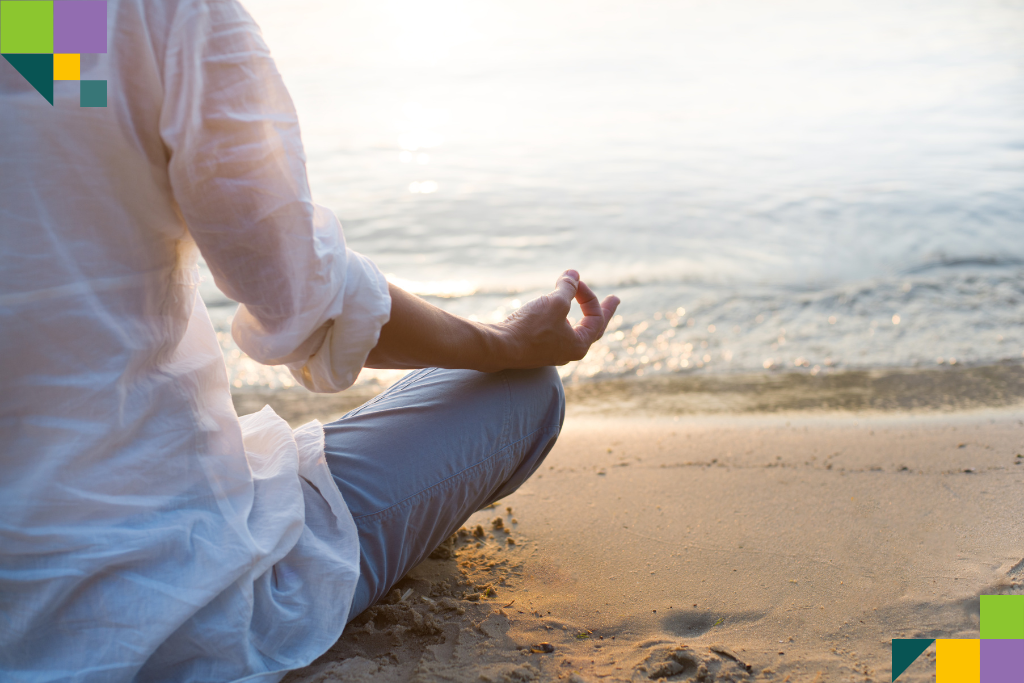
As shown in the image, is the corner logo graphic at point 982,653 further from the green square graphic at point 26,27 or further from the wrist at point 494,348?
the green square graphic at point 26,27

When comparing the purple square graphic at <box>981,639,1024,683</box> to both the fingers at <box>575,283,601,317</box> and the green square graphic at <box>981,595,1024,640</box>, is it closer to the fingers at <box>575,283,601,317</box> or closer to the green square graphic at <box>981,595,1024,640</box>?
the green square graphic at <box>981,595,1024,640</box>

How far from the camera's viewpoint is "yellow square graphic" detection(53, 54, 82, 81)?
32.9 inches

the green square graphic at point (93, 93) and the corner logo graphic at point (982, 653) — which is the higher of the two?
the green square graphic at point (93, 93)

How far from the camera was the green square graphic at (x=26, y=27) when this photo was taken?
0.85 meters

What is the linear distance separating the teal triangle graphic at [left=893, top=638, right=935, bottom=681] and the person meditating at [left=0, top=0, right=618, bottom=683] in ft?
3.03

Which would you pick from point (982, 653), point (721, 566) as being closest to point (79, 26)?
Result: point (721, 566)

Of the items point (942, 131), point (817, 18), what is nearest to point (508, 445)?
point (942, 131)

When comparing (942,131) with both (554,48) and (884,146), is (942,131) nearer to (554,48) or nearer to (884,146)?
(884,146)

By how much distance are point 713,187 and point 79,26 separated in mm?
6680

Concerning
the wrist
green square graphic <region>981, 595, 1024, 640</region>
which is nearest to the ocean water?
green square graphic <region>981, 595, 1024, 640</region>

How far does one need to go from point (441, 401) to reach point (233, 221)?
0.60m

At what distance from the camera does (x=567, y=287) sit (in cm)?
154

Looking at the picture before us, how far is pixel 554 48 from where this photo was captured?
1784cm

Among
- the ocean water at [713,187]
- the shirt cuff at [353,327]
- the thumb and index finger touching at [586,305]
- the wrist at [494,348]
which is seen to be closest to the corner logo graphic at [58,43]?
the shirt cuff at [353,327]
